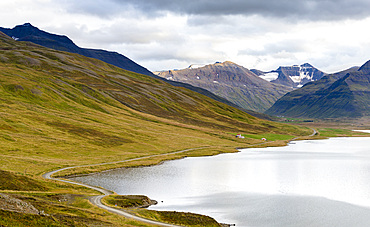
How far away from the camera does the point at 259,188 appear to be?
96.6 m

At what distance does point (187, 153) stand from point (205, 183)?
6990 cm

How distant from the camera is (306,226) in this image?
A: 6250 cm

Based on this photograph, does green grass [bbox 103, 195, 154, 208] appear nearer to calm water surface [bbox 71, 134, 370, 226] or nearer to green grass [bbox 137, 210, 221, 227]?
calm water surface [bbox 71, 134, 370, 226]

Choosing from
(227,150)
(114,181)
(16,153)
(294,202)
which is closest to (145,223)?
(294,202)

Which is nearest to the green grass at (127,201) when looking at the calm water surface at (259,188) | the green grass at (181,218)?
the calm water surface at (259,188)

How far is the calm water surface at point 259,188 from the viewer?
6956 centimetres

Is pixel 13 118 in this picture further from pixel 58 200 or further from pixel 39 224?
pixel 39 224

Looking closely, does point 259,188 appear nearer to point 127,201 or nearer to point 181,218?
point 127,201

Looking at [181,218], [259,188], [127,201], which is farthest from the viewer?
[259,188]

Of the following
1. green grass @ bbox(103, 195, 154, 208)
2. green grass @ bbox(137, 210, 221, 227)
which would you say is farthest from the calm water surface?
green grass @ bbox(137, 210, 221, 227)

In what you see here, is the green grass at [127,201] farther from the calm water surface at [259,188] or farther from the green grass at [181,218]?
the green grass at [181,218]

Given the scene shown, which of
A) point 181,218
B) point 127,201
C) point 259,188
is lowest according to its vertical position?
point 259,188

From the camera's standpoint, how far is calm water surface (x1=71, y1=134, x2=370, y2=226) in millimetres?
69562

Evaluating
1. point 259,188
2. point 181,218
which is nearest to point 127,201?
point 181,218
